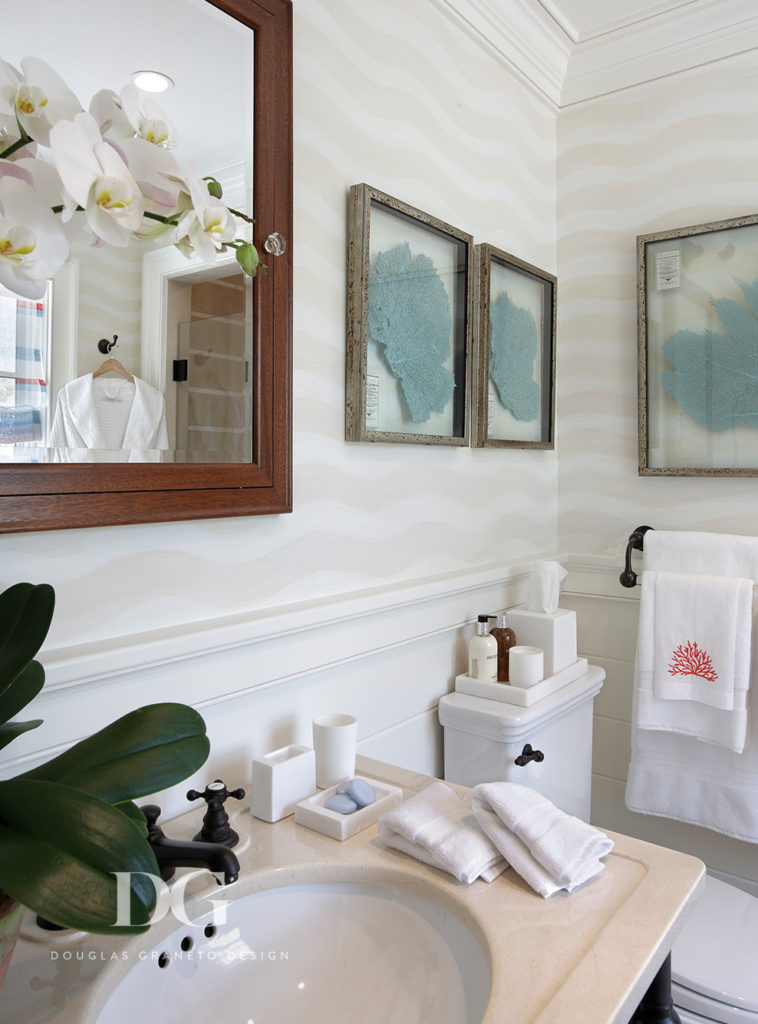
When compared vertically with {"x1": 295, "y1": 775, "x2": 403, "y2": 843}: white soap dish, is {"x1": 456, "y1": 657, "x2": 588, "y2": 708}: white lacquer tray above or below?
above

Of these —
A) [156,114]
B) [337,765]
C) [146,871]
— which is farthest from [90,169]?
[337,765]

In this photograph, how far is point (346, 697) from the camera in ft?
4.39

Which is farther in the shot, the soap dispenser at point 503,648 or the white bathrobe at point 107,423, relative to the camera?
the soap dispenser at point 503,648

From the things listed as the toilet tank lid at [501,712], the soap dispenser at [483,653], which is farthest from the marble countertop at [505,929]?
the soap dispenser at [483,653]

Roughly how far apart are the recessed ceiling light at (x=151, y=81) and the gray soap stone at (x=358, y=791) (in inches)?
38.4

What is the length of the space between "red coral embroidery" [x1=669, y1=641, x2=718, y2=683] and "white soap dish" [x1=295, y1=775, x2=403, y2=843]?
0.86 meters

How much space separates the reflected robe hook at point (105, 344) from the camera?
0.91 m

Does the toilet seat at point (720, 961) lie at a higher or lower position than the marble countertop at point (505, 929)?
lower

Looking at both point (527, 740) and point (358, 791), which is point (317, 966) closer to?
point (358, 791)

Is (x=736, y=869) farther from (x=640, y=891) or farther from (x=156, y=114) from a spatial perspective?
(x=156, y=114)

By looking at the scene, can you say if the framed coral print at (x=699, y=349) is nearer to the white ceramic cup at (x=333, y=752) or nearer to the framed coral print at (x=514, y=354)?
the framed coral print at (x=514, y=354)

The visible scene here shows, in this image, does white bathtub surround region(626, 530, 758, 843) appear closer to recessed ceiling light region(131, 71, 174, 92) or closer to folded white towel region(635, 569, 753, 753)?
folded white towel region(635, 569, 753, 753)

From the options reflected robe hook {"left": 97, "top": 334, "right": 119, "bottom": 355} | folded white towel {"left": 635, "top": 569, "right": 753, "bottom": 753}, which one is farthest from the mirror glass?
folded white towel {"left": 635, "top": 569, "right": 753, "bottom": 753}

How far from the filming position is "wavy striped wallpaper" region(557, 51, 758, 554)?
70.7 inches
